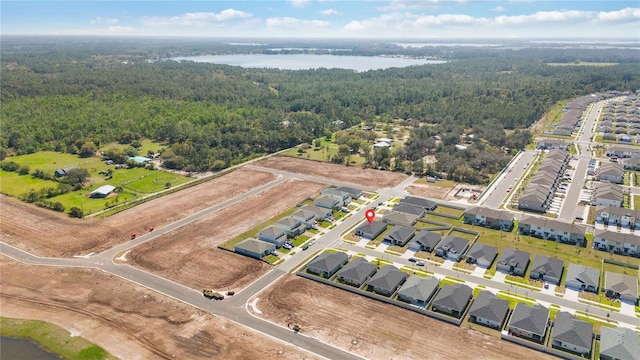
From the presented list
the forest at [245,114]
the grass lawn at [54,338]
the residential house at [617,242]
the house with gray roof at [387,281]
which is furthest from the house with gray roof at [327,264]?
the forest at [245,114]

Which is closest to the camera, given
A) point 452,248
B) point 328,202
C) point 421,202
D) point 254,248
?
point 452,248

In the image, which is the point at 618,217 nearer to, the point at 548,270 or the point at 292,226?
the point at 548,270

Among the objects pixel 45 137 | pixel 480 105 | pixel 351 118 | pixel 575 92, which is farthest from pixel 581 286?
pixel 575 92

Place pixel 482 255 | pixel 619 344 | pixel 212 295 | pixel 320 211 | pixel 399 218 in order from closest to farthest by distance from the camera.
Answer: pixel 619 344
pixel 212 295
pixel 482 255
pixel 399 218
pixel 320 211

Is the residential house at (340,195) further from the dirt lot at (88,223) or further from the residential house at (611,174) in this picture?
the residential house at (611,174)

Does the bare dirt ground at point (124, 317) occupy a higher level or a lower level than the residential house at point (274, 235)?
lower

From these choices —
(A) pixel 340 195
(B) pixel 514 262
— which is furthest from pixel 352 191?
(B) pixel 514 262

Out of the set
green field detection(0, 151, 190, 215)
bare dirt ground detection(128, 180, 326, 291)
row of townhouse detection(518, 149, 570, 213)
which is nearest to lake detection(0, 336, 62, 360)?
bare dirt ground detection(128, 180, 326, 291)
